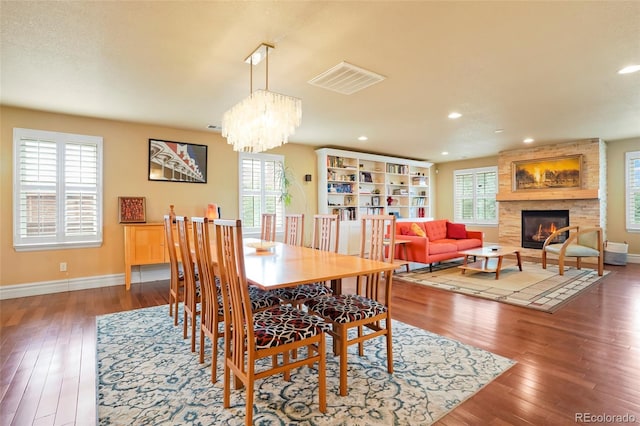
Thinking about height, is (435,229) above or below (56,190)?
below

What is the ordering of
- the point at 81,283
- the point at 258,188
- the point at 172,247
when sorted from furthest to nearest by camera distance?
1. the point at 258,188
2. the point at 81,283
3. the point at 172,247

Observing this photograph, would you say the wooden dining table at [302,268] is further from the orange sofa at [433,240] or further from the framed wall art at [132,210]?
the orange sofa at [433,240]

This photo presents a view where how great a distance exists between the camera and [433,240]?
636 centimetres

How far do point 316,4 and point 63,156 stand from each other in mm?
4253

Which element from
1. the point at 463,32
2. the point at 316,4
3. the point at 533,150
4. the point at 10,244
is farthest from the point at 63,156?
the point at 533,150

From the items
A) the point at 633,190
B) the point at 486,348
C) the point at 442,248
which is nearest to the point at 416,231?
the point at 442,248

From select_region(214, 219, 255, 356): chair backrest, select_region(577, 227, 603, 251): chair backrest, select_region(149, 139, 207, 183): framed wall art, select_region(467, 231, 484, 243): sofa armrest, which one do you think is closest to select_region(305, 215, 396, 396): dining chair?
select_region(214, 219, 255, 356): chair backrest

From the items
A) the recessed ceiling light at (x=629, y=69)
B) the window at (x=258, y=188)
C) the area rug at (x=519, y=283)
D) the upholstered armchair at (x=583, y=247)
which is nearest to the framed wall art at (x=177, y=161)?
the window at (x=258, y=188)

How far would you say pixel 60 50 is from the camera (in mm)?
2650

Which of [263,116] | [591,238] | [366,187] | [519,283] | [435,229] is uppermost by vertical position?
[263,116]

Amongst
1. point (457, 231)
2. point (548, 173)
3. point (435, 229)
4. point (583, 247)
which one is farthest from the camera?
point (548, 173)

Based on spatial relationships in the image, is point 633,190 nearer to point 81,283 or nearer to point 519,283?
point 519,283

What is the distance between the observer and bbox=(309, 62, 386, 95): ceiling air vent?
3061mm

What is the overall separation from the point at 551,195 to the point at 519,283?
344 centimetres
